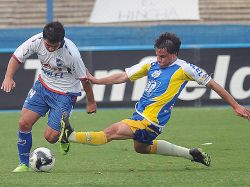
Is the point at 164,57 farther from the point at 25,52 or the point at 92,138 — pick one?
the point at 25,52

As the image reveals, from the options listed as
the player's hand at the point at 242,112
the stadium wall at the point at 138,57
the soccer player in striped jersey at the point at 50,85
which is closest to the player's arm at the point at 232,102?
the player's hand at the point at 242,112

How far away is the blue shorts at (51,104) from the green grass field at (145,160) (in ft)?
1.97

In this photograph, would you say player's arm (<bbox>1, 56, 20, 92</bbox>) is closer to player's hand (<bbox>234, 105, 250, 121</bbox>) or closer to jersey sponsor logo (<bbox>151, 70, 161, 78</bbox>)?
jersey sponsor logo (<bbox>151, 70, 161, 78</bbox>)

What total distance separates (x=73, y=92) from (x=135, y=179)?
2036mm

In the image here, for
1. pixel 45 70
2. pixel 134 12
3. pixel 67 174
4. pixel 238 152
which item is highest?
pixel 45 70

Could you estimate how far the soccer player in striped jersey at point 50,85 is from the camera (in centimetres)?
1068

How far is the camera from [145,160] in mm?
11828

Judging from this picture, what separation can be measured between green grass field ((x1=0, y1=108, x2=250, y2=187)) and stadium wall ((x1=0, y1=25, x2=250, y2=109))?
4.20ft

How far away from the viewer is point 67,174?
32.9 ft

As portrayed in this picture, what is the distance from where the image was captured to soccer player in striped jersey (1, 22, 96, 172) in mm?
10680

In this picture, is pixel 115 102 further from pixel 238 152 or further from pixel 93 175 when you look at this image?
pixel 93 175

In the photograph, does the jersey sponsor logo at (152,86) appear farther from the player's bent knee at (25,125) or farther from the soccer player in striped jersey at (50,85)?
the player's bent knee at (25,125)

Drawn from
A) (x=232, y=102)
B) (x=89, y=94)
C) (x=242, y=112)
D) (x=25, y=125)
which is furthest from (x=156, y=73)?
(x=25, y=125)

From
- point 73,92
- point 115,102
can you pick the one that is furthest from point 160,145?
point 115,102
